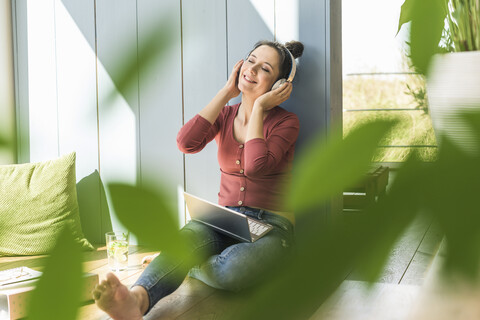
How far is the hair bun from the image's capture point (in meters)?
1.91

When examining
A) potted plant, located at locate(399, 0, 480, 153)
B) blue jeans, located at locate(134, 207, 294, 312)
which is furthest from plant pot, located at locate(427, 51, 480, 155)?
blue jeans, located at locate(134, 207, 294, 312)

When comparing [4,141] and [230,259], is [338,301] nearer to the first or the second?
[4,141]

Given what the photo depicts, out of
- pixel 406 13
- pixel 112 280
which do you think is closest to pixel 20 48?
pixel 406 13

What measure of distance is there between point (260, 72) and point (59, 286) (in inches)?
74.0

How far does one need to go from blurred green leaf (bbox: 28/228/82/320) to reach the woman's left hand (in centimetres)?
172

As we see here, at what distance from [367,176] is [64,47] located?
0.23 meters

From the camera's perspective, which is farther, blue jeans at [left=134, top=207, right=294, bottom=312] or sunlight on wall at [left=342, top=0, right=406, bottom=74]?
blue jeans at [left=134, top=207, right=294, bottom=312]

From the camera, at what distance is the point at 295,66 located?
189 centimetres

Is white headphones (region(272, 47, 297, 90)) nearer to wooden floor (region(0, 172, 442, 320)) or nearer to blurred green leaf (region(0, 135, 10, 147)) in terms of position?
wooden floor (region(0, 172, 442, 320))

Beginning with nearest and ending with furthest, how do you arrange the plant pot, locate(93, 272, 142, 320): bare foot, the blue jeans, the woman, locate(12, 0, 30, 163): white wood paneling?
the plant pot → locate(12, 0, 30, 163): white wood paneling → locate(93, 272, 142, 320): bare foot → the blue jeans → the woman

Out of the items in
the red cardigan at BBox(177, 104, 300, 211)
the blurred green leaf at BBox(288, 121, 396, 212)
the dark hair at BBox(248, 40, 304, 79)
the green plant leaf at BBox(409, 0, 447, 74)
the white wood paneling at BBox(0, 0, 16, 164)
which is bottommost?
the red cardigan at BBox(177, 104, 300, 211)

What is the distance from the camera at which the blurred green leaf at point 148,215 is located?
5.7 inches

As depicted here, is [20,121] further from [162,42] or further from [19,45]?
[19,45]


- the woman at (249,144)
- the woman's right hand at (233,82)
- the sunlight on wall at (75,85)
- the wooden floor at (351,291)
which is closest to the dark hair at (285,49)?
the woman at (249,144)
